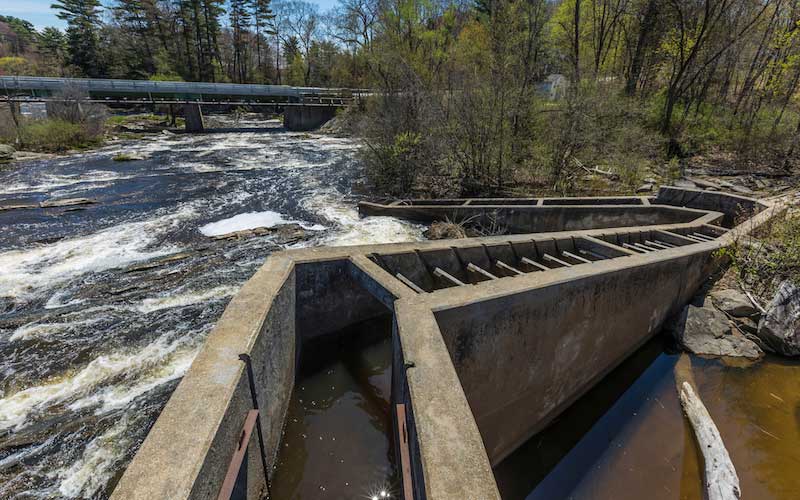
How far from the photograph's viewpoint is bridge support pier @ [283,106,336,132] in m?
37.8

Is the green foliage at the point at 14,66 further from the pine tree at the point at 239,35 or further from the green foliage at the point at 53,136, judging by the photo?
the green foliage at the point at 53,136

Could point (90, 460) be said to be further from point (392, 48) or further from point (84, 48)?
point (84, 48)

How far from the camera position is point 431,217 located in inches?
521

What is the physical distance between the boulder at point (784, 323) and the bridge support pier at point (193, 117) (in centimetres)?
3904

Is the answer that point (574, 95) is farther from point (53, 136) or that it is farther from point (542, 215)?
point (53, 136)

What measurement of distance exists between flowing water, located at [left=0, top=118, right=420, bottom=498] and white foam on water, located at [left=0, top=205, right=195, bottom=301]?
4 cm

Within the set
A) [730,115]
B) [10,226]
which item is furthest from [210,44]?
[730,115]

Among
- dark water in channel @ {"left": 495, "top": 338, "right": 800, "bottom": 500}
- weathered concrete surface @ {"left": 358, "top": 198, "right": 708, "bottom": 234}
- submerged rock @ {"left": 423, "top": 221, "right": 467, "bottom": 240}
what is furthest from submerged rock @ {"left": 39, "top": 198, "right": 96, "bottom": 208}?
dark water in channel @ {"left": 495, "top": 338, "right": 800, "bottom": 500}

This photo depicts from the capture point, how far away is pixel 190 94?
126 feet

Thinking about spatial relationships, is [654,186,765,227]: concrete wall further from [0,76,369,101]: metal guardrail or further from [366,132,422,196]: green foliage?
[0,76,369,101]: metal guardrail

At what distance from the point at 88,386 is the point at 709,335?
1064 centimetres

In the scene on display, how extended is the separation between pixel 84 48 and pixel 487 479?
62.7 meters

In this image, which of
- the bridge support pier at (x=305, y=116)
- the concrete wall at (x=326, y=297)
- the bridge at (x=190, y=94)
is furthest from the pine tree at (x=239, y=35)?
the concrete wall at (x=326, y=297)

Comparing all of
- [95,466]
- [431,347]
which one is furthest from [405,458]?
[95,466]
